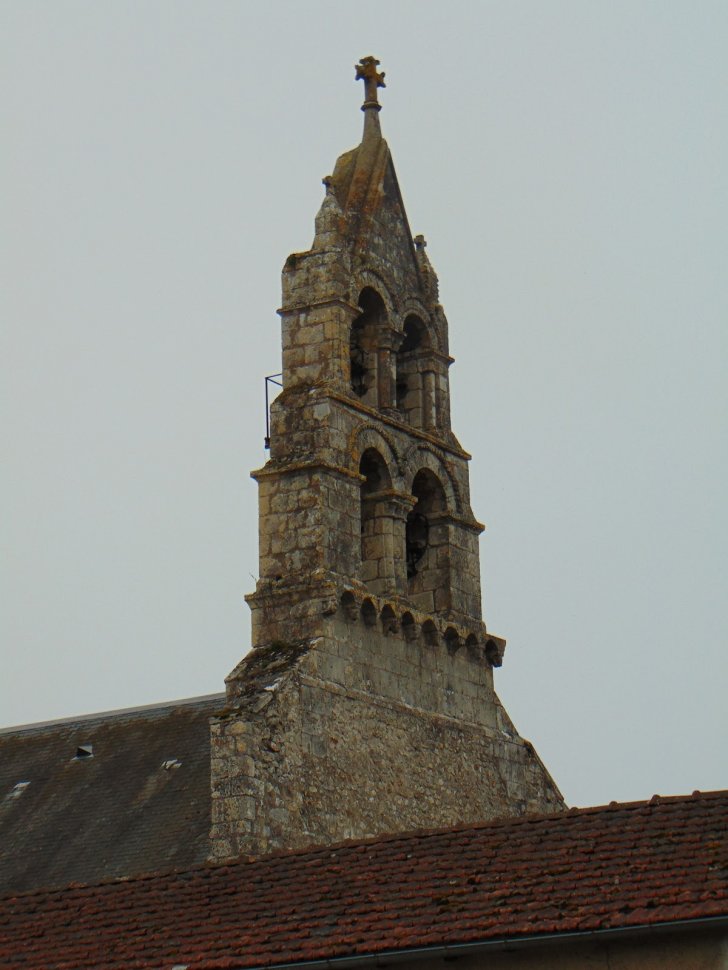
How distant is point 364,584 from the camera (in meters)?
24.8

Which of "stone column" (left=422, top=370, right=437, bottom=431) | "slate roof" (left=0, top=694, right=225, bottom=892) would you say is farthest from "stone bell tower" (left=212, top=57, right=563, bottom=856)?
"slate roof" (left=0, top=694, right=225, bottom=892)

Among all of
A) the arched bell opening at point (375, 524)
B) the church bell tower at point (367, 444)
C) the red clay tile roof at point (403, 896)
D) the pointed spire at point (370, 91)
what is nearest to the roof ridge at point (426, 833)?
the red clay tile roof at point (403, 896)

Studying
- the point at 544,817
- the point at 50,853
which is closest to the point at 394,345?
the point at 50,853

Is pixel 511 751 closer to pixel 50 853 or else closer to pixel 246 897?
pixel 50 853

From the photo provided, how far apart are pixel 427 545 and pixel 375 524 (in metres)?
1.26

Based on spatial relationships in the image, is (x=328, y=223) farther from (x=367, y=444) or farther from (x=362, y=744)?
(x=362, y=744)

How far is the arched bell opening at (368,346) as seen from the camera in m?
26.1

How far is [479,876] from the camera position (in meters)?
15.6

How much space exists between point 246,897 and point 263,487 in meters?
8.67

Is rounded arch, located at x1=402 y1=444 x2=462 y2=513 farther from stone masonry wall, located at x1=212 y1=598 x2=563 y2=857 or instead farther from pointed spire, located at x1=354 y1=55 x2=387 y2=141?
pointed spire, located at x1=354 y1=55 x2=387 y2=141

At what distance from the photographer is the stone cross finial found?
90.0 ft

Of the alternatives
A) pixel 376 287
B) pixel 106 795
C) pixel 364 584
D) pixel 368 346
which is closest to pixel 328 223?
pixel 376 287

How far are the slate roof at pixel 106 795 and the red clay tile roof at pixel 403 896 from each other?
5520 mm

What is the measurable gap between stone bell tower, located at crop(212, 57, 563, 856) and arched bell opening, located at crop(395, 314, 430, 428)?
0.02 metres
